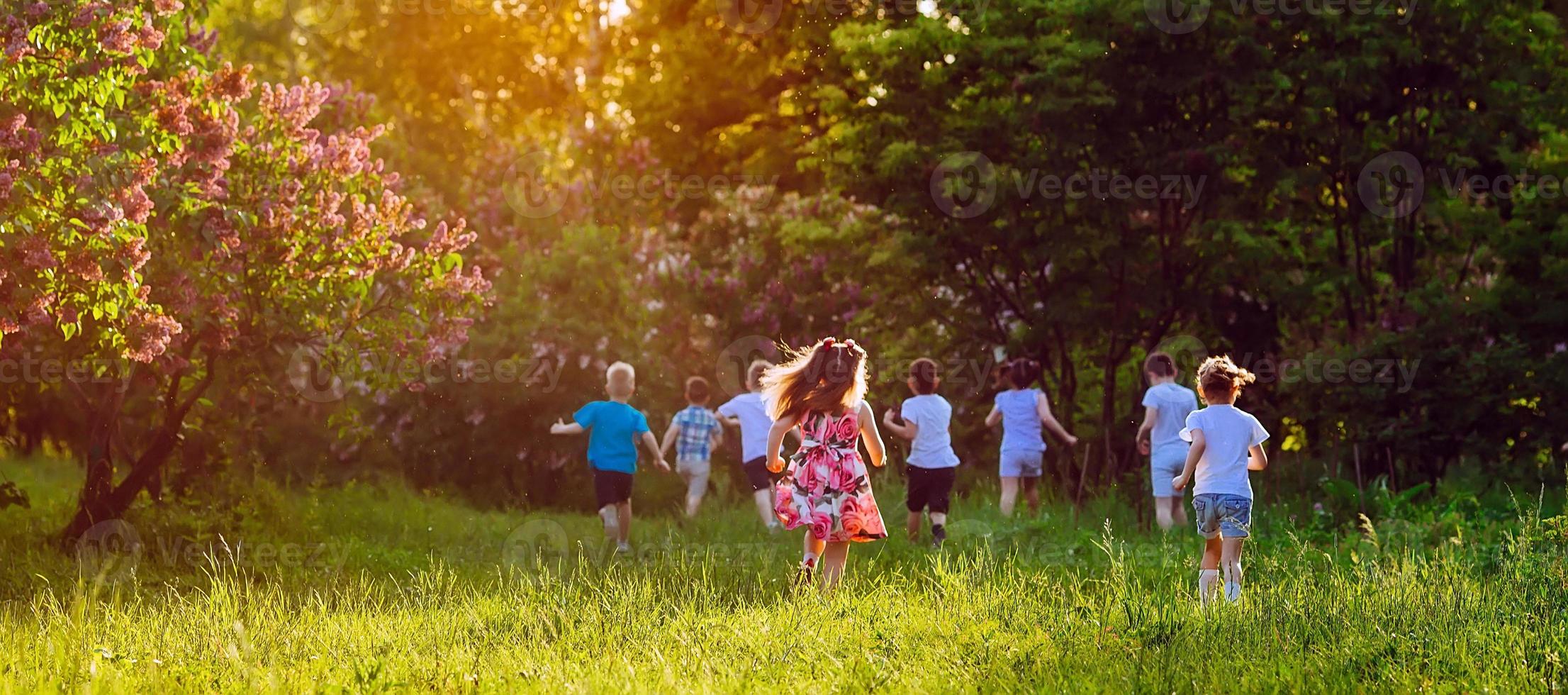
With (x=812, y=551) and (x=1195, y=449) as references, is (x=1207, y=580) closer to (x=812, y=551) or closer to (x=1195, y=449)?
(x=1195, y=449)

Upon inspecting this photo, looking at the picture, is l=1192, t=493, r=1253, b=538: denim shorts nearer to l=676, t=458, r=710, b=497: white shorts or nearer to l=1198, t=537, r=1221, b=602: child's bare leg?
l=1198, t=537, r=1221, b=602: child's bare leg

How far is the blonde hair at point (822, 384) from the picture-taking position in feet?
29.5

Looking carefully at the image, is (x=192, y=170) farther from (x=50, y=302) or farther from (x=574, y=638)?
(x=574, y=638)

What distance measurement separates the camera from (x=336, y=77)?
103ft

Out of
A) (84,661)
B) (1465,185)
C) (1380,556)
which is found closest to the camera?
(84,661)

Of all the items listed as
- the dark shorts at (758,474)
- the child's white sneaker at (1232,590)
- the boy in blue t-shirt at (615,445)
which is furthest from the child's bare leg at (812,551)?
the dark shorts at (758,474)

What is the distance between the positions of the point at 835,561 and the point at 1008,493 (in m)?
5.46

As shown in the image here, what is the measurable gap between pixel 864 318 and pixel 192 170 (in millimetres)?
8380

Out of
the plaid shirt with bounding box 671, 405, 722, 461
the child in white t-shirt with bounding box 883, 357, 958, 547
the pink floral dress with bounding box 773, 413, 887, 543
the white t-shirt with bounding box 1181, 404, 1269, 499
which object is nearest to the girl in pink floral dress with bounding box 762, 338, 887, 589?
the pink floral dress with bounding box 773, 413, 887, 543

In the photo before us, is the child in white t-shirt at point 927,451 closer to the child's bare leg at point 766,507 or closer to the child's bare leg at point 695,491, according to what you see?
the child's bare leg at point 766,507

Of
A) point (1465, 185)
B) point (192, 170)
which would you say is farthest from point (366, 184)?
point (1465, 185)

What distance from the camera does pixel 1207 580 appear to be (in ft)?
29.1

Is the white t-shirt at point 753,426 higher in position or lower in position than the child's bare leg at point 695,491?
higher

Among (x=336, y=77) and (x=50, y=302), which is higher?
(x=336, y=77)
